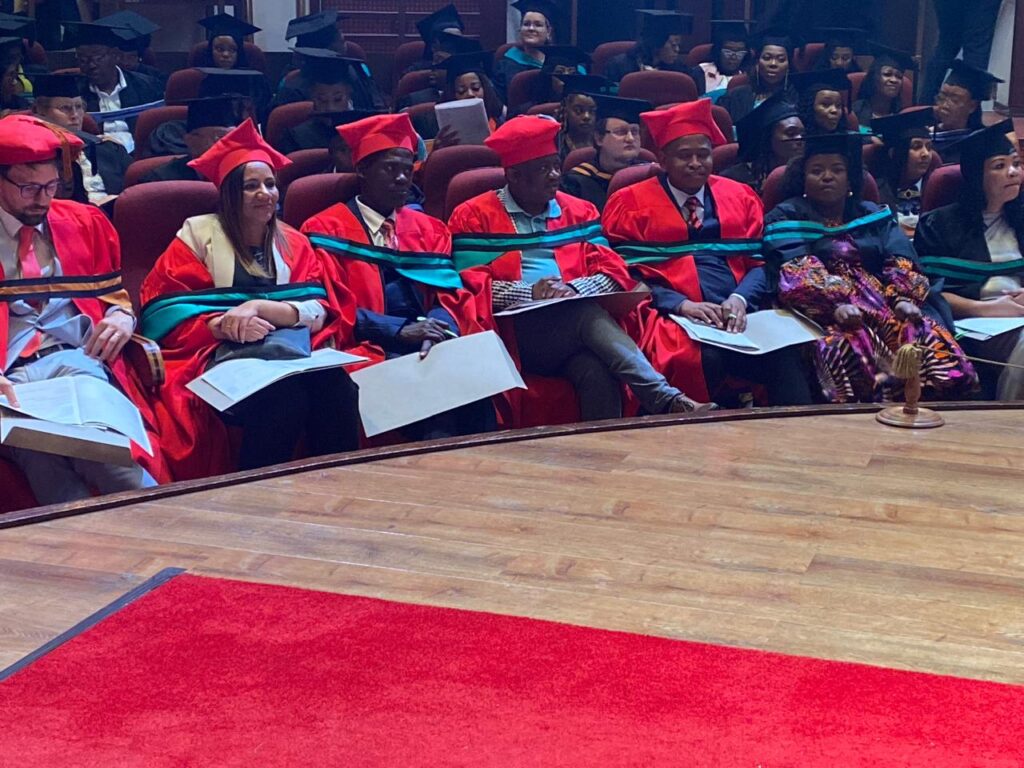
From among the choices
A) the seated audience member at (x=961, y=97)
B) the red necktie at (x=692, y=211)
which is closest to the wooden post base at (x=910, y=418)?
the red necktie at (x=692, y=211)

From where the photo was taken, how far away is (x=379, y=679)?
146 centimetres

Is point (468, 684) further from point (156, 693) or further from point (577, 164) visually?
point (577, 164)

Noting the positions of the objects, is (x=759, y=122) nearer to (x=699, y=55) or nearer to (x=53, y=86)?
(x=53, y=86)

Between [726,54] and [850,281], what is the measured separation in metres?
4.10

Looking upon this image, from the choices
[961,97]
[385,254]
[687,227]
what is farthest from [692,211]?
[961,97]

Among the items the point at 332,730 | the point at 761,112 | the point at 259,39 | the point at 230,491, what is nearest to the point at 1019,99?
the point at 761,112

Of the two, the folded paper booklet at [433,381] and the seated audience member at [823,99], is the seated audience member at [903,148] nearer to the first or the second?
the seated audience member at [823,99]

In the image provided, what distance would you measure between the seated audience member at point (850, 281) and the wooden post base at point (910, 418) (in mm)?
784

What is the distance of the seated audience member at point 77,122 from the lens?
15.8 ft

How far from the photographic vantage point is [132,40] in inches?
272

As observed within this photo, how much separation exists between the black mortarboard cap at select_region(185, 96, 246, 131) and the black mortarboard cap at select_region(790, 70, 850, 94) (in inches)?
86.5

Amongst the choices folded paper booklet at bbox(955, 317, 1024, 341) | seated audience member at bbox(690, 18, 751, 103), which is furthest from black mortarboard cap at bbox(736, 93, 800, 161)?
seated audience member at bbox(690, 18, 751, 103)

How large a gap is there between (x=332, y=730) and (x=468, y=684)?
0.55 ft

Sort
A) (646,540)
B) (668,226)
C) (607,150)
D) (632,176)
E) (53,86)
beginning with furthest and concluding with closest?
(53,86) → (607,150) → (632,176) → (668,226) → (646,540)
